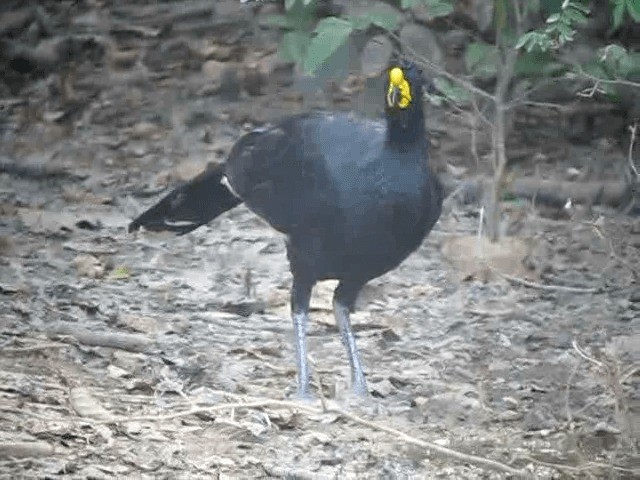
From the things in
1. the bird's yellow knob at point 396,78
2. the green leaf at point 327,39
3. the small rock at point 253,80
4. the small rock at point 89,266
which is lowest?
the small rock at point 89,266

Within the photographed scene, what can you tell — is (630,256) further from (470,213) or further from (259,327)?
(259,327)

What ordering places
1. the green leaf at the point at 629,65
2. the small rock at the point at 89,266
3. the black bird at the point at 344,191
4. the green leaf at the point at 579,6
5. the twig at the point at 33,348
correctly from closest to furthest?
the black bird at the point at 344,191
the twig at the point at 33,348
the green leaf at the point at 579,6
the small rock at the point at 89,266
the green leaf at the point at 629,65

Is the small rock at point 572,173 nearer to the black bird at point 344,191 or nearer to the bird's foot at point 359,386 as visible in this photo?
the black bird at point 344,191

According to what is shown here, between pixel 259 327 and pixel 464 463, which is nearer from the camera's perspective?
pixel 464 463

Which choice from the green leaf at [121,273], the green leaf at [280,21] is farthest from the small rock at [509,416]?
the green leaf at [280,21]

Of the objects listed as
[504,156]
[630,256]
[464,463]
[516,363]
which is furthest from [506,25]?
[464,463]

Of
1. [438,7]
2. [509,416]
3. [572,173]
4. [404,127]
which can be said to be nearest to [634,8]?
[438,7]

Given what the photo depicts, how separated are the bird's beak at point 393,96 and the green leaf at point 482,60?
37.0 inches

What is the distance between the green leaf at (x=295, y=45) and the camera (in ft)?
15.2

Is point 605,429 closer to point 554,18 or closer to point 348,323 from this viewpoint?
point 348,323

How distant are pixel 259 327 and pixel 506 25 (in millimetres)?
1137

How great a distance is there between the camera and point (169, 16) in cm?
541

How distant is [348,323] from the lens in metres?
4.14

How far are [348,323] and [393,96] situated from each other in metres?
0.56
